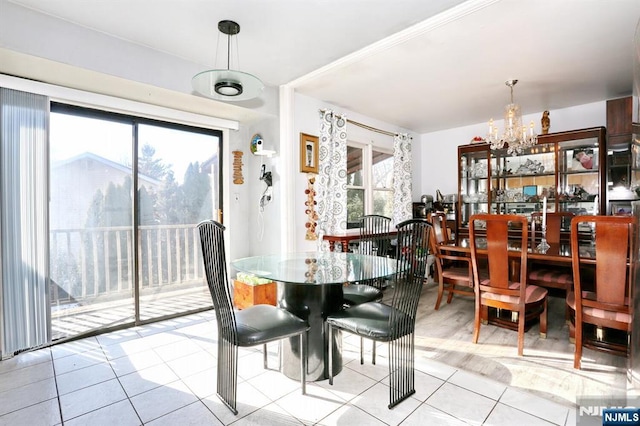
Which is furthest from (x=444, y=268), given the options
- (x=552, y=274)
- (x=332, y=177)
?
(x=332, y=177)

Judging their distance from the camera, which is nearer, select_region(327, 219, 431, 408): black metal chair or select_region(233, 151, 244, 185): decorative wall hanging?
select_region(327, 219, 431, 408): black metal chair

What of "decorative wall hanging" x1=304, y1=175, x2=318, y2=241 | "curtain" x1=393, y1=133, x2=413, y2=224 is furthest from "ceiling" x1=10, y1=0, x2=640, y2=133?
"curtain" x1=393, y1=133, x2=413, y2=224

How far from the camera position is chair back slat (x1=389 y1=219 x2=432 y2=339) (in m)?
1.74

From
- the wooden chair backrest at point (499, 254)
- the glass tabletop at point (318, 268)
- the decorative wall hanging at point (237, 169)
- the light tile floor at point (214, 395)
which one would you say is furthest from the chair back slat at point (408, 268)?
the decorative wall hanging at point (237, 169)

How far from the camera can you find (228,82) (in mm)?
1991

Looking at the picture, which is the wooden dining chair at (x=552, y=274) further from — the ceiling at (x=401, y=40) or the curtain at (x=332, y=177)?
the curtain at (x=332, y=177)

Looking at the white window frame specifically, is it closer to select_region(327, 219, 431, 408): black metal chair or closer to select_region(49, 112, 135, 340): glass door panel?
select_region(327, 219, 431, 408): black metal chair

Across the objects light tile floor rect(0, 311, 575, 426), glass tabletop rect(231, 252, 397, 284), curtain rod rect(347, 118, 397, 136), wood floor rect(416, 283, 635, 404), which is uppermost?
curtain rod rect(347, 118, 397, 136)

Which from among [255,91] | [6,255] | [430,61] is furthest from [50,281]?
[430,61]

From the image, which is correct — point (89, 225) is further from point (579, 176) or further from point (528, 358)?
point (579, 176)

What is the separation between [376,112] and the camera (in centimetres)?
434

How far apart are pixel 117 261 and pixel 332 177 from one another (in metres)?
2.45

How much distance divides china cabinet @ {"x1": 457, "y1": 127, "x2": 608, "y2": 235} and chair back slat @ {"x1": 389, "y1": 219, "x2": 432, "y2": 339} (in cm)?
281

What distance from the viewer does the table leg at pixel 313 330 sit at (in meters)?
2.03
